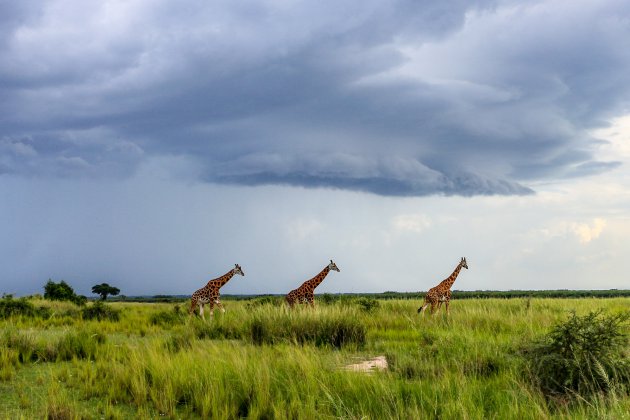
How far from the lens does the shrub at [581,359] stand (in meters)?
7.81

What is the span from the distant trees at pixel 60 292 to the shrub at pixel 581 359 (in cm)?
3549

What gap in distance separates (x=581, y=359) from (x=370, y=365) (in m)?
3.42

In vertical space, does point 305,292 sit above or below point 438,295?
above

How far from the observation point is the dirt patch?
9.27 meters

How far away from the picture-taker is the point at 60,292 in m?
38.9

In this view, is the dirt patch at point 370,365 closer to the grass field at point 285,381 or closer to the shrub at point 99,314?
the grass field at point 285,381

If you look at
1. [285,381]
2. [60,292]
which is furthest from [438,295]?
[60,292]

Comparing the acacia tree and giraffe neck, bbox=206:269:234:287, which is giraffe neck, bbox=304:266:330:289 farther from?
the acacia tree

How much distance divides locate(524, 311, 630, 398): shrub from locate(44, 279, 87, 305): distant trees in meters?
35.5

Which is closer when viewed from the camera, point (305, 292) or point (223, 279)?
point (305, 292)

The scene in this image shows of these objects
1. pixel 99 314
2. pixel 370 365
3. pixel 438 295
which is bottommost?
pixel 370 365

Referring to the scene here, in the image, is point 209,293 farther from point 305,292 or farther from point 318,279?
point 318,279

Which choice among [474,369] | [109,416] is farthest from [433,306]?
[109,416]

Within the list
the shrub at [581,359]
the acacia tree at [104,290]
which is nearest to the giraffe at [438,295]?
the shrub at [581,359]
